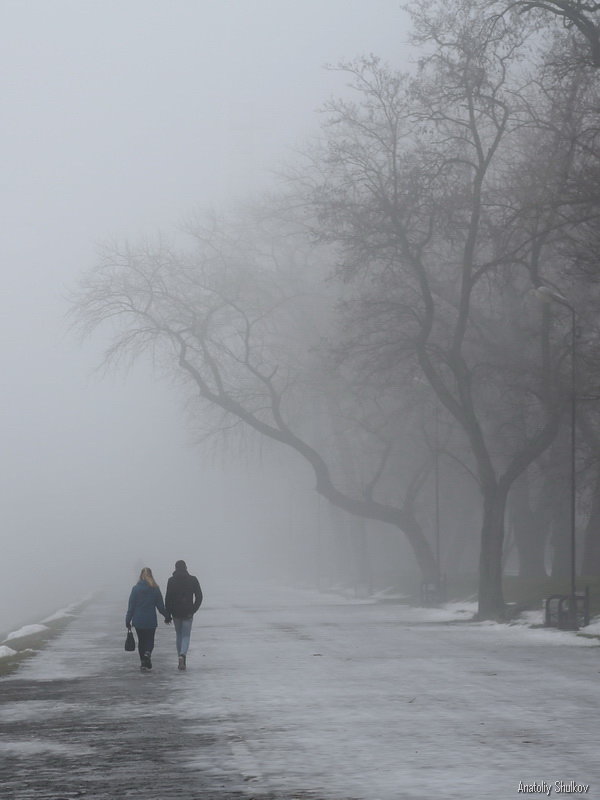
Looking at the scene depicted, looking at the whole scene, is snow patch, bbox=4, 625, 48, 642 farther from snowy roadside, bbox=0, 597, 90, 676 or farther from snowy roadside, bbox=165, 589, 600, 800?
snowy roadside, bbox=165, 589, 600, 800

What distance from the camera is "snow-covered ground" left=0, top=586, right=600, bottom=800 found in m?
11.2

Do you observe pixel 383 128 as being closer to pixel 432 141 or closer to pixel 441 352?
pixel 432 141

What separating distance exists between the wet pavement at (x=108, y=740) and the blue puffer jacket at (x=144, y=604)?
32.7 inches

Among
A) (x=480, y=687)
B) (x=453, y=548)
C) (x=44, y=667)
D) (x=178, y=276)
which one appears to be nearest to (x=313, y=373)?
(x=178, y=276)

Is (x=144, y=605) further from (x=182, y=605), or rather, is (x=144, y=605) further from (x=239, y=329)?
(x=239, y=329)

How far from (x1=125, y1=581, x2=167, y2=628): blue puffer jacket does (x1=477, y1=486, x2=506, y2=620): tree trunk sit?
17704 millimetres

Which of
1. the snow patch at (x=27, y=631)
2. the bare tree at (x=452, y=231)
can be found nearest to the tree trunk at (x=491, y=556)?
the bare tree at (x=452, y=231)

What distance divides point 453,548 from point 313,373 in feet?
44.4

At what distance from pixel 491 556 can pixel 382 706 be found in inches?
907

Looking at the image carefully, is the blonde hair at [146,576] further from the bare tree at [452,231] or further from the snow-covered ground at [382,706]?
the bare tree at [452,231]

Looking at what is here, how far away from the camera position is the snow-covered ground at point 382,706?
11.2 metres

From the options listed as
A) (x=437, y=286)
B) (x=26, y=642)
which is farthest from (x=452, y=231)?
(x=26, y=642)
